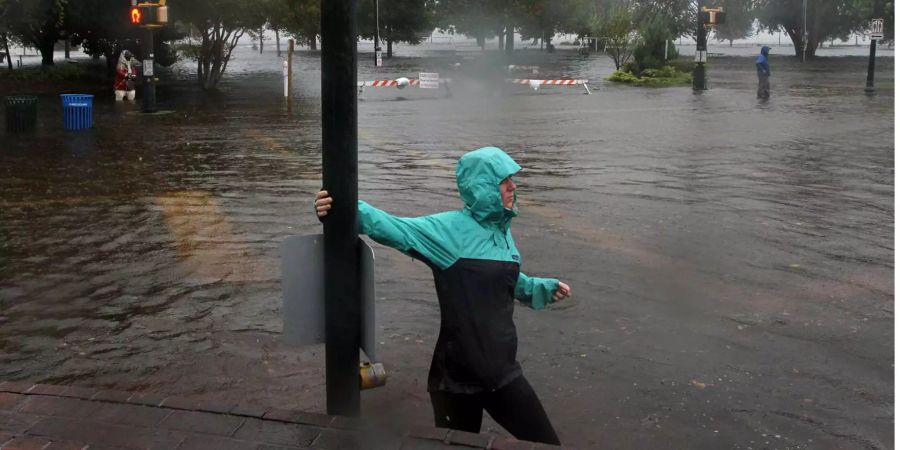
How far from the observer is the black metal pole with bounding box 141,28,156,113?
77.2 feet

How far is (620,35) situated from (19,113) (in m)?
27.3

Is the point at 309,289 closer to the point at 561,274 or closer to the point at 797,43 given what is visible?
the point at 561,274

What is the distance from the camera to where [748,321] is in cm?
702

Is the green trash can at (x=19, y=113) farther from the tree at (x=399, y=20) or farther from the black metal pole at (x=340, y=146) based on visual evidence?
the tree at (x=399, y=20)

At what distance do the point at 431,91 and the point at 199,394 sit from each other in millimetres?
28053

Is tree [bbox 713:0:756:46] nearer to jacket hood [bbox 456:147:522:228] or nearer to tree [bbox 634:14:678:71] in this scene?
tree [bbox 634:14:678:71]

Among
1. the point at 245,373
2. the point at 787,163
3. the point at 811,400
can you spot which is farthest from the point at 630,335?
the point at 787,163

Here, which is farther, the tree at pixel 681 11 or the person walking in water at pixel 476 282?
the tree at pixel 681 11

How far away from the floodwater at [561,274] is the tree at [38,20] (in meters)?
9.48

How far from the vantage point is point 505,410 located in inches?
168

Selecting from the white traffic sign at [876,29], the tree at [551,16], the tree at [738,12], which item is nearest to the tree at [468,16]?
the tree at [551,16]

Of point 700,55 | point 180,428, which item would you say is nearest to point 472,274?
point 180,428

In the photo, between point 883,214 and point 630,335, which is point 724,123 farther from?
point 630,335

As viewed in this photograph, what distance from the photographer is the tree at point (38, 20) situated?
27.0m
